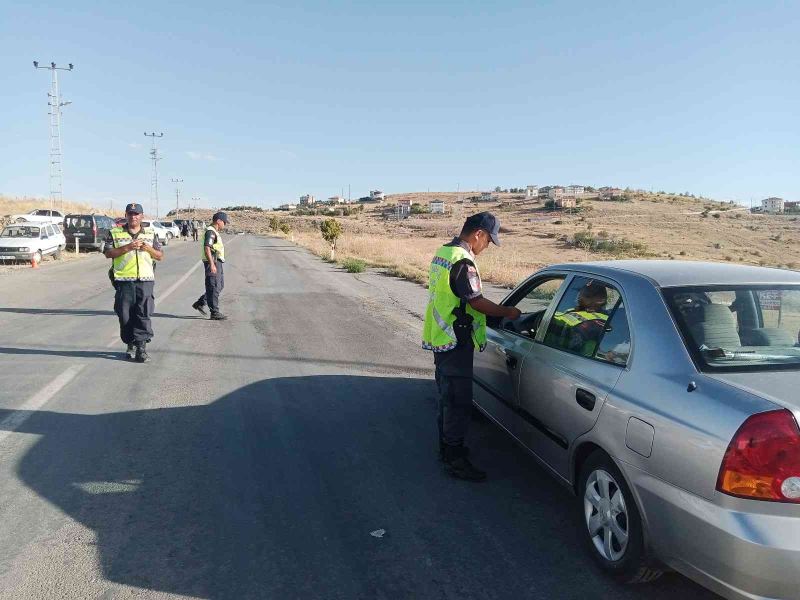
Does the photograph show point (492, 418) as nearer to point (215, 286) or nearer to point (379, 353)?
point (379, 353)

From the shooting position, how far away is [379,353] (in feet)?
28.3

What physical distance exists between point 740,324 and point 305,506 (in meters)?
2.66

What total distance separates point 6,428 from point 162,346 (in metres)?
3.71

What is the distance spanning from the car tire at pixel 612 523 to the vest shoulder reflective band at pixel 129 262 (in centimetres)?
605

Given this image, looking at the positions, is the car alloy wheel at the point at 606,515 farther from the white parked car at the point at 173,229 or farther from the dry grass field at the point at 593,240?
the white parked car at the point at 173,229

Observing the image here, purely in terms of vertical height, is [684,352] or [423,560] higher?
[684,352]

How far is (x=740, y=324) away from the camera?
10.8 feet

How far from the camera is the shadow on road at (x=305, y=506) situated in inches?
123

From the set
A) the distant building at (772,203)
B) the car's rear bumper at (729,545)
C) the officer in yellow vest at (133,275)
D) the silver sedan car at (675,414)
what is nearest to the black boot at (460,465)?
the silver sedan car at (675,414)

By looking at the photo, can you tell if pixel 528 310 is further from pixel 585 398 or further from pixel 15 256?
pixel 15 256

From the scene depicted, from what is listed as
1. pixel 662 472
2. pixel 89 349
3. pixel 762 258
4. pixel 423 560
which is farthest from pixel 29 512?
pixel 762 258

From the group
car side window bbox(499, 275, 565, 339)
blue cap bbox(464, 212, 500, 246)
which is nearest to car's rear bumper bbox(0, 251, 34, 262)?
car side window bbox(499, 275, 565, 339)

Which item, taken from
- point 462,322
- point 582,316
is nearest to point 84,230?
point 462,322

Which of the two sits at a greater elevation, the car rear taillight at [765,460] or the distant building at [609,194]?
the distant building at [609,194]
